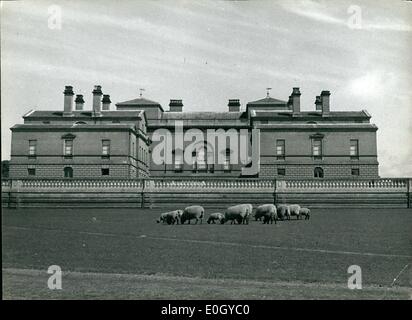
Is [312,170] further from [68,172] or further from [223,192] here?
[68,172]

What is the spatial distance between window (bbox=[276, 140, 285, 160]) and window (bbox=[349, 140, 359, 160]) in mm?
4869

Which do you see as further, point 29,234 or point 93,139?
point 93,139

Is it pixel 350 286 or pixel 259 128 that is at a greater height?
pixel 259 128

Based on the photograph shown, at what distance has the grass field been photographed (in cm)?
866

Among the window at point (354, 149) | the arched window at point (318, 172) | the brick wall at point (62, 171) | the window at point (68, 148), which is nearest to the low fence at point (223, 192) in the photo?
the brick wall at point (62, 171)

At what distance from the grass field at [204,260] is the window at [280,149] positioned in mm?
14134

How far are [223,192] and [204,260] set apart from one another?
1457 cm

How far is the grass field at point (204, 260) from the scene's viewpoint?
8.66 metres

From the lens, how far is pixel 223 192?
2550 centimetres

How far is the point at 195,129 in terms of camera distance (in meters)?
48.1

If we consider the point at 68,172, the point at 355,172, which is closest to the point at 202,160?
the point at 68,172
